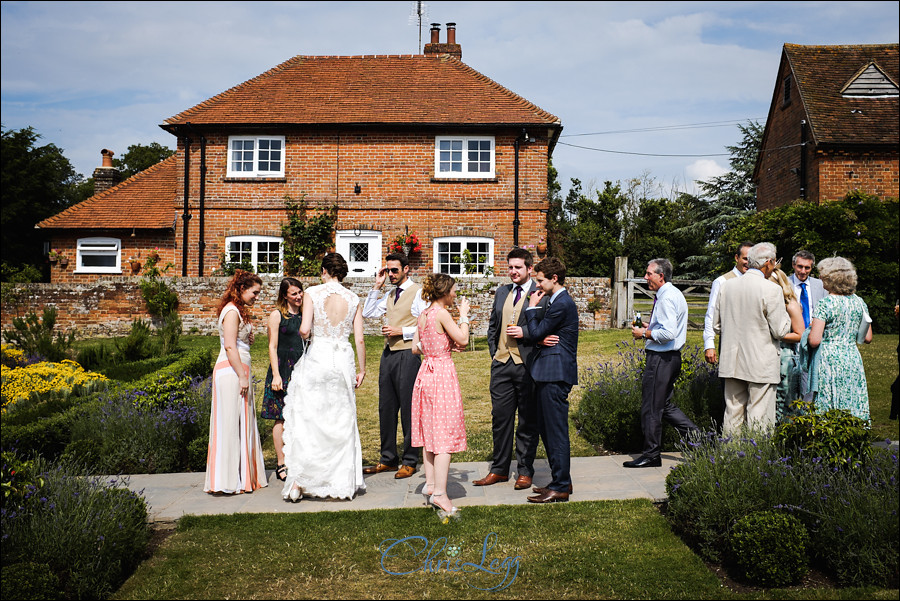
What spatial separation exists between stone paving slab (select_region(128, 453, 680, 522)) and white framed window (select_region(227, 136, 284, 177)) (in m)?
15.1

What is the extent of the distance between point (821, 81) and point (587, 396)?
2109 cm

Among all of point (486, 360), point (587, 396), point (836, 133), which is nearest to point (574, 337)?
point (587, 396)

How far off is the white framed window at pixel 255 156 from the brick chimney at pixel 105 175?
Result: 351 inches

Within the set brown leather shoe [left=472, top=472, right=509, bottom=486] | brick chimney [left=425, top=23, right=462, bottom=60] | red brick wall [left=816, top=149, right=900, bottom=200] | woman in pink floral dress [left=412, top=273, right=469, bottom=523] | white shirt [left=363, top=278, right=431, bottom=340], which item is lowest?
brown leather shoe [left=472, top=472, right=509, bottom=486]

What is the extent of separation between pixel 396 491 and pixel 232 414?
1.71 meters

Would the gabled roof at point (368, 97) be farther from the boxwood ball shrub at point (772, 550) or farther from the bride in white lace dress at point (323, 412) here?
the boxwood ball shrub at point (772, 550)

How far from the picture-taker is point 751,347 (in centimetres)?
612

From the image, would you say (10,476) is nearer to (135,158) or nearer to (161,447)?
(161,447)

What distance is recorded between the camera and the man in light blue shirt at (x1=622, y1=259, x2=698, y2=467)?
22.0 feet

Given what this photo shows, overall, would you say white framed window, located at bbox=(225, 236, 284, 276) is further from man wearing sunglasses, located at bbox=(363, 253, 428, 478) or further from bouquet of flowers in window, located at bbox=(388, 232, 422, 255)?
man wearing sunglasses, located at bbox=(363, 253, 428, 478)

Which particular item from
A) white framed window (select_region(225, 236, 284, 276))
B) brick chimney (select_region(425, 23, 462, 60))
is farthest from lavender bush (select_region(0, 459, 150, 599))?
brick chimney (select_region(425, 23, 462, 60))

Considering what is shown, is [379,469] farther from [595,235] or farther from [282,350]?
[595,235]

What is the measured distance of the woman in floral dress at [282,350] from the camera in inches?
270
